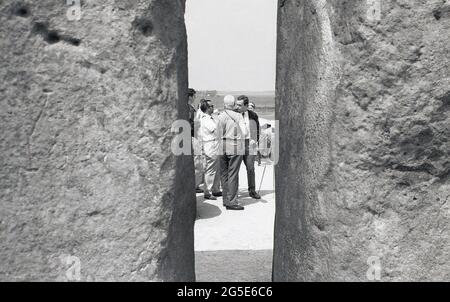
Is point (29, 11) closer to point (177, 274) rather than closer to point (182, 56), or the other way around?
point (182, 56)

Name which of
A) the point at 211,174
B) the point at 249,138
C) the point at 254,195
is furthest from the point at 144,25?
the point at 254,195

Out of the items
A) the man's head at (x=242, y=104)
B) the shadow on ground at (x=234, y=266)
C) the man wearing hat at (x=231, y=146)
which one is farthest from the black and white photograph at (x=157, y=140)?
the man's head at (x=242, y=104)

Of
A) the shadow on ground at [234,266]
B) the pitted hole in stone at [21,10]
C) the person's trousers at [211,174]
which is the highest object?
the pitted hole in stone at [21,10]

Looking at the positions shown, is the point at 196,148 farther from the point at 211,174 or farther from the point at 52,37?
the point at 52,37

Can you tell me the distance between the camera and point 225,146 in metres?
6.25

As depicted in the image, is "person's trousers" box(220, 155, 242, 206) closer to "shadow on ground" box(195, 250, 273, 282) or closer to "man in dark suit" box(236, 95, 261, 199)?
"man in dark suit" box(236, 95, 261, 199)

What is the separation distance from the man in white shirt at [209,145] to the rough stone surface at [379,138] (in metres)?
4.10

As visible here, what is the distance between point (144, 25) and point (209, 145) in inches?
178

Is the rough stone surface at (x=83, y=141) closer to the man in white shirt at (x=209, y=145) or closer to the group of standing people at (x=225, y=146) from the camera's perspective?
the group of standing people at (x=225, y=146)

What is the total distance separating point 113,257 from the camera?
2.23 m

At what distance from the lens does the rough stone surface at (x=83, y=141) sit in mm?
2178

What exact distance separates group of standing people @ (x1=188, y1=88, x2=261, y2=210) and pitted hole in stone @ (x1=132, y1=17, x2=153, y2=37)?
13.0 feet

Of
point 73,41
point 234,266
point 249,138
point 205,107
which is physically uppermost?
point 73,41

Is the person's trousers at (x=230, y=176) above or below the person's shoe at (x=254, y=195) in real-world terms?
above
